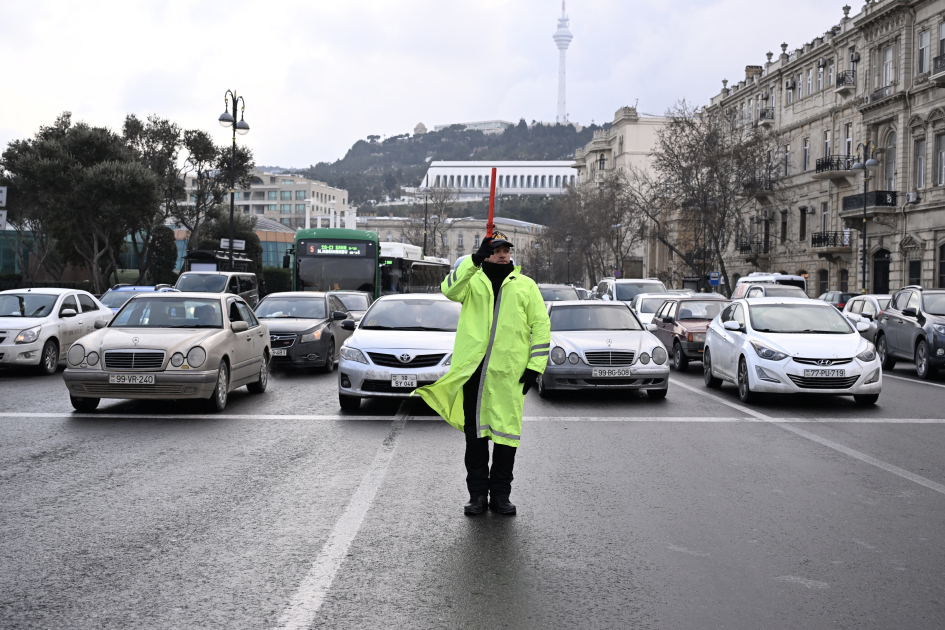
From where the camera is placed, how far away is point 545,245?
352 feet

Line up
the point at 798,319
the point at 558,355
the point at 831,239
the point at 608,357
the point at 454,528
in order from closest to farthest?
the point at 454,528 < the point at 608,357 < the point at 558,355 < the point at 798,319 < the point at 831,239

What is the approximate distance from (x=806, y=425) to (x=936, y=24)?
3478 centimetres

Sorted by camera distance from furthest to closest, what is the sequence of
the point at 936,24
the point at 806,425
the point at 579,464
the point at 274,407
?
the point at 936,24 < the point at 274,407 < the point at 806,425 < the point at 579,464

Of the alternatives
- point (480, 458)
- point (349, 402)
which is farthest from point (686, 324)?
point (480, 458)

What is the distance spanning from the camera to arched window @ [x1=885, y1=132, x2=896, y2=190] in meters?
43.9

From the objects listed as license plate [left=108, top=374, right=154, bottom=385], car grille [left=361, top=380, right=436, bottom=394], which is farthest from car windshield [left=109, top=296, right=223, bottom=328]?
car grille [left=361, top=380, right=436, bottom=394]

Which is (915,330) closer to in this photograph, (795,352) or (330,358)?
(795,352)

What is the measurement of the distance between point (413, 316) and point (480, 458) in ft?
23.7

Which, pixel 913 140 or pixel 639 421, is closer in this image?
pixel 639 421

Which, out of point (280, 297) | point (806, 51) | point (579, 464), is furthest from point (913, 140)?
point (579, 464)

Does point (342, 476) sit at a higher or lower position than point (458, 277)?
lower

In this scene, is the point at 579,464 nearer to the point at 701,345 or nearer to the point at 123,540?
the point at 123,540

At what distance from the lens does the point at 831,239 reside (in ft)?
160

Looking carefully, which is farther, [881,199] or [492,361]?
[881,199]
